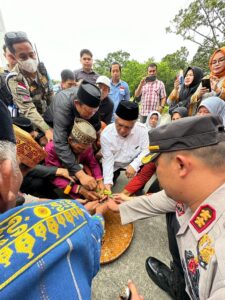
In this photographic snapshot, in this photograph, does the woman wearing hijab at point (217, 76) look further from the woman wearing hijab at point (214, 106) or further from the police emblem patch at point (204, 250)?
the police emblem patch at point (204, 250)

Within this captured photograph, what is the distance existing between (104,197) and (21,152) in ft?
2.94

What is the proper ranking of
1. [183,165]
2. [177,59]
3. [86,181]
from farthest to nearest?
[177,59] → [86,181] → [183,165]

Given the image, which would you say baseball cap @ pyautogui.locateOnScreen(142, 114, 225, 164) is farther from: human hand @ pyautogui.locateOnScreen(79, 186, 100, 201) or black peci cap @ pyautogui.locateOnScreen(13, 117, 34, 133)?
black peci cap @ pyautogui.locateOnScreen(13, 117, 34, 133)

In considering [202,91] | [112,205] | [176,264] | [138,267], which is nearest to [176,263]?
[176,264]

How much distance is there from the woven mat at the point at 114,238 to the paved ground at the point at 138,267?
0.10m

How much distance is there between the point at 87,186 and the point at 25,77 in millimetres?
1483

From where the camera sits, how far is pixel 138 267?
1720 mm

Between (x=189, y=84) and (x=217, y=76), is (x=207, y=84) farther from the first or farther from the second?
(x=189, y=84)

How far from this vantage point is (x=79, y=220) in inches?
22.8

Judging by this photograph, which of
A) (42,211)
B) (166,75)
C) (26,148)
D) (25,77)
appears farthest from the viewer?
(166,75)

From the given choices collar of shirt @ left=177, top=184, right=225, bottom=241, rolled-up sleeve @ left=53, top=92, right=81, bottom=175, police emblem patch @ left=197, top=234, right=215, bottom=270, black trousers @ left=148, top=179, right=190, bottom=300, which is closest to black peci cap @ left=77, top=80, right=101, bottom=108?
rolled-up sleeve @ left=53, top=92, right=81, bottom=175

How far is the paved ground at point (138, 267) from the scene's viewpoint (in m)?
1.53

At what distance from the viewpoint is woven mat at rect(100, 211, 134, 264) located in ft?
5.53

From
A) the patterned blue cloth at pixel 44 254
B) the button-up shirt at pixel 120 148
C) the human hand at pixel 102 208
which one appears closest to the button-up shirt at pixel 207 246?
the patterned blue cloth at pixel 44 254
